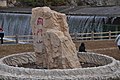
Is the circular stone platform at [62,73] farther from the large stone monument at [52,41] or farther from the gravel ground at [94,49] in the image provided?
the gravel ground at [94,49]

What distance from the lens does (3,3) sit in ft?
207

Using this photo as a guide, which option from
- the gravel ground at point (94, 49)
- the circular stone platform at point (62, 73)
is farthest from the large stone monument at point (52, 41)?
the gravel ground at point (94, 49)

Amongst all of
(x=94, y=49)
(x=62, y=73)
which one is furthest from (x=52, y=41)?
(x=94, y=49)

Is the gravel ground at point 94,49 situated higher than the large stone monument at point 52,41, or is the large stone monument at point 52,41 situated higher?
the large stone monument at point 52,41

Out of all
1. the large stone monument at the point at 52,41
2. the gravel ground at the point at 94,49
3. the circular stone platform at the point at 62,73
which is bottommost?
the gravel ground at the point at 94,49

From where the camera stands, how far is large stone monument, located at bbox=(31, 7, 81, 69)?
10.8 metres

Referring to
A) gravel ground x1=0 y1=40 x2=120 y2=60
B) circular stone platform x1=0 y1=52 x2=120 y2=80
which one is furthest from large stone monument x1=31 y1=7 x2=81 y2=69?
gravel ground x1=0 y1=40 x2=120 y2=60

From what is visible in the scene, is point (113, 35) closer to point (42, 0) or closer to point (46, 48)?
point (46, 48)

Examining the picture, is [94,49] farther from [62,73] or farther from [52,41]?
[62,73]

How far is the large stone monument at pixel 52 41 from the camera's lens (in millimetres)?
10820

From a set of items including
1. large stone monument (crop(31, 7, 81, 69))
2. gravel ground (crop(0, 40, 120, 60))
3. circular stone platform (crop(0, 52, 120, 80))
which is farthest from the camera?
gravel ground (crop(0, 40, 120, 60))

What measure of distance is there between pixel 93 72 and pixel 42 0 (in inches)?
1994

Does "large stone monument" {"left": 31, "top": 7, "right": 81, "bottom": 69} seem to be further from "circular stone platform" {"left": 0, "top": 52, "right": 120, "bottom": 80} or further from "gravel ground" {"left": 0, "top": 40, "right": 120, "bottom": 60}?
"gravel ground" {"left": 0, "top": 40, "right": 120, "bottom": 60}

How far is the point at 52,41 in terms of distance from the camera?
10.8m
